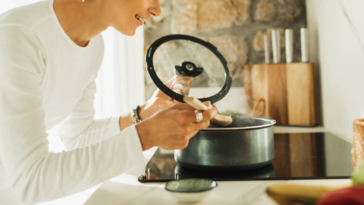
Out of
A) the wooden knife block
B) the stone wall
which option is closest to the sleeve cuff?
the wooden knife block

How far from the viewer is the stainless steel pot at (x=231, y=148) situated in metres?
0.73

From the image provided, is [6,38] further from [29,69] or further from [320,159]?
[320,159]

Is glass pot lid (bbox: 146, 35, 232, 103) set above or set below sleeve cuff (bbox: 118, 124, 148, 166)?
above

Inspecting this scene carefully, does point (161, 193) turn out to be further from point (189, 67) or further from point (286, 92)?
point (286, 92)

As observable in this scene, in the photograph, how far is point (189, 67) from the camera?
2.76 ft

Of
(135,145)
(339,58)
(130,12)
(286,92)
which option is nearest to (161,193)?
(135,145)

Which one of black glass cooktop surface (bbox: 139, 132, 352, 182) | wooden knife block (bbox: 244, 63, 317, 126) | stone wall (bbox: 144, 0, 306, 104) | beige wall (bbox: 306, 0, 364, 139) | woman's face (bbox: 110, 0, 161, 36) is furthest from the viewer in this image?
stone wall (bbox: 144, 0, 306, 104)

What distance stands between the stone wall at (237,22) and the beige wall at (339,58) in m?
0.15

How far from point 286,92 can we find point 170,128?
43.3 inches

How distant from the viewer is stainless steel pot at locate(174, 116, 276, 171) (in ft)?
2.39

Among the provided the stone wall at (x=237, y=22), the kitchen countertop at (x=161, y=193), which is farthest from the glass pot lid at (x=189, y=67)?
the stone wall at (x=237, y=22)

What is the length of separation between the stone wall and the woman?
3.17 feet

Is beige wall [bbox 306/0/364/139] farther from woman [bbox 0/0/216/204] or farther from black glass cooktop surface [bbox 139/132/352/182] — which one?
woman [bbox 0/0/216/204]

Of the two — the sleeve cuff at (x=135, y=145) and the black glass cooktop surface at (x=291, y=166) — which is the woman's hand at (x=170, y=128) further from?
the black glass cooktop surface at (x=291, y=166)
